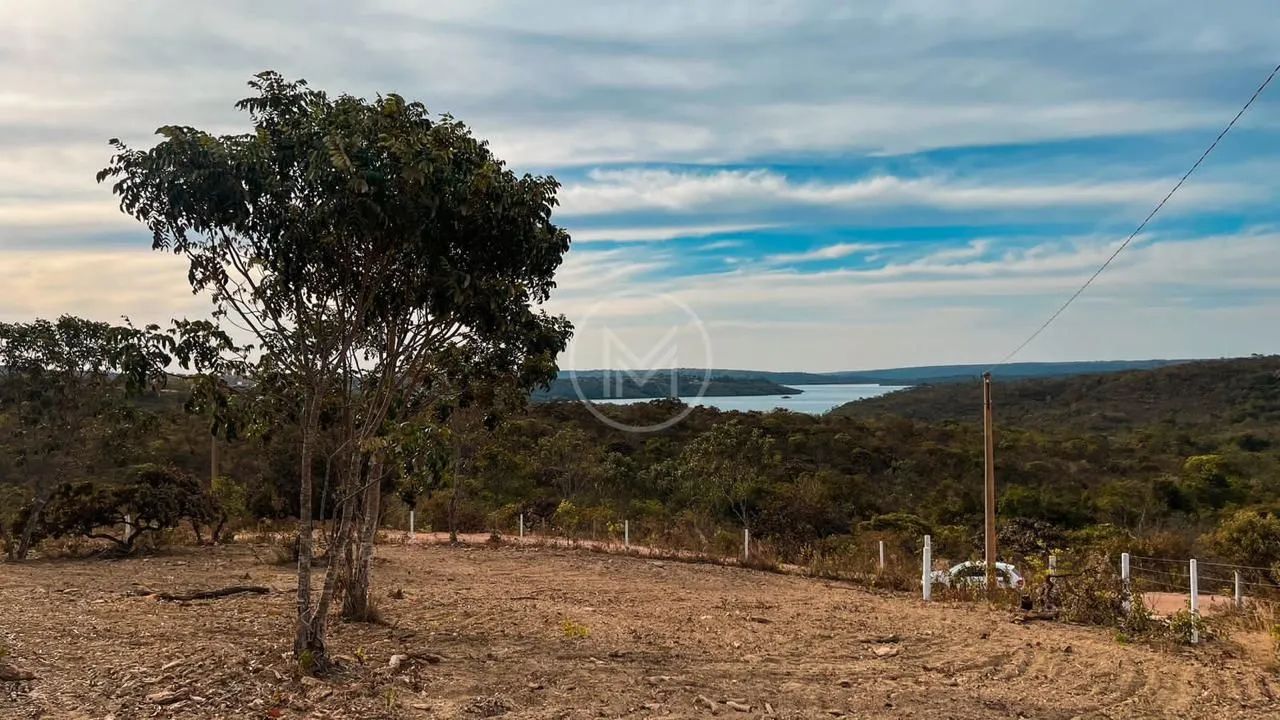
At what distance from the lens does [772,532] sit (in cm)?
1981

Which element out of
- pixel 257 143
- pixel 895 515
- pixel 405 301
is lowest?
pixel 895 515

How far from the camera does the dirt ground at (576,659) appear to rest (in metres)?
6.33

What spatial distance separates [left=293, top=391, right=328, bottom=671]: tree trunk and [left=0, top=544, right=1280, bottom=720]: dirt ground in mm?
176

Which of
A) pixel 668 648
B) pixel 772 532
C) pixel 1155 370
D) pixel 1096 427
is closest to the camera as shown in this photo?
pixel 668 648

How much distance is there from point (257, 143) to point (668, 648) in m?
5.90

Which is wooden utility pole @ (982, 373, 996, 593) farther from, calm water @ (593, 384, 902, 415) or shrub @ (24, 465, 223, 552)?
calm water @ (593, 384, 902, 415)

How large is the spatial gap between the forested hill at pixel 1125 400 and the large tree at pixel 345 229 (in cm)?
5260

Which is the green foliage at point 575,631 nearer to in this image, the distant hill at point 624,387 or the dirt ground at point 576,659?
the dirt ground at point 576,659

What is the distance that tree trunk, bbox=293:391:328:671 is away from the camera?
6.61 meters

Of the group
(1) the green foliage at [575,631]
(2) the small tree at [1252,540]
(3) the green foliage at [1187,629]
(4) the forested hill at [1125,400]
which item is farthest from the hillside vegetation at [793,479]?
(3) the green foliage at [1187,629]

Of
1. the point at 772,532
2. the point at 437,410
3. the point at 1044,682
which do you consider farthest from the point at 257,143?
the point at 772,532

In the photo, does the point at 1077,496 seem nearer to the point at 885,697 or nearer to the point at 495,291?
the point at 885,697

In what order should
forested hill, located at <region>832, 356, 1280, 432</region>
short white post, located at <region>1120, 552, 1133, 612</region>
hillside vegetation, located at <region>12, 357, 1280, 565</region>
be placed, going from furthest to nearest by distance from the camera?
forested hill, located at <region>832, 356, 1280, 432</region>
hillside vegetation, located at <region>12, 357, 1280, 565</region>
short white post, located at <region>1120, 552, 1133, 612</region>

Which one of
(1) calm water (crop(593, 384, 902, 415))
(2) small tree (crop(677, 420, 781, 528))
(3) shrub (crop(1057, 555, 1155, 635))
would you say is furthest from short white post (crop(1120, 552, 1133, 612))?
(1) calm water (crop(593, 384, 902, 415))
